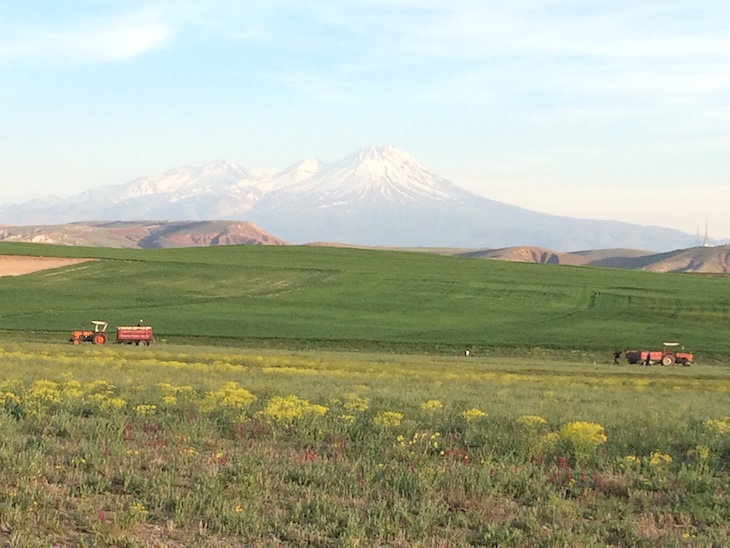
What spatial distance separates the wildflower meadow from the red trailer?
34.8 meters

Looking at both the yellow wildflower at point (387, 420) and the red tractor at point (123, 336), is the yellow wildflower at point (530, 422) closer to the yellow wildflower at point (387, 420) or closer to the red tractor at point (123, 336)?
the yellow wildflower at point (387, 420)

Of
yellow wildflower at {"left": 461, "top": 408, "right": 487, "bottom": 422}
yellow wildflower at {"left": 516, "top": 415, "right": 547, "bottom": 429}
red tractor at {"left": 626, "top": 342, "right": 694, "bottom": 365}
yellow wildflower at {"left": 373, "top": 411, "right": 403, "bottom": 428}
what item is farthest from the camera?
red tractor at {"left": 626, "top": 342, "right": 694, "bottom": 365}

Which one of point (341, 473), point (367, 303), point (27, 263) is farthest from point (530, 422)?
point (27, 263)

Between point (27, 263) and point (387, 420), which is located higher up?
point (27, 263)

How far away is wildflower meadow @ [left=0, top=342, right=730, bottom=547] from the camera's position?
795 cm

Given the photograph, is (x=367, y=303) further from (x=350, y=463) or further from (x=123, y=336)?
(x=350, y=463)

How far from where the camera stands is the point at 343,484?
961cm

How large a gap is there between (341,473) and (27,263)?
3535 inches

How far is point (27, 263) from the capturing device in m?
89.7

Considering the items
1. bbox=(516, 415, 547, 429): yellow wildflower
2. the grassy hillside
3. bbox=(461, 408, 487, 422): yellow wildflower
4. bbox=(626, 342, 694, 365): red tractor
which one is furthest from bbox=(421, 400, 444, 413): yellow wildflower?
bbox=(626, 342, 694, 365): red tractor

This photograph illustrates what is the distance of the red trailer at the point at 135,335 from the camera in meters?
51.5

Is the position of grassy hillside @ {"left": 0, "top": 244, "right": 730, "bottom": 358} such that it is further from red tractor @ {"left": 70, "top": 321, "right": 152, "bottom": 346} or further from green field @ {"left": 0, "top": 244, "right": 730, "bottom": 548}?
green field @ {"left": 0, "top": 244, "right": 730, "bottom": 548}

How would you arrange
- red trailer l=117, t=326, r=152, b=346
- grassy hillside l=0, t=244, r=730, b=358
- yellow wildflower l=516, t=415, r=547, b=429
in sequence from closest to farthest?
yellow wildflower l=516, t=415, r=547, b=429 → red trailer l=117, t=326, r=152, b=346 → grassy hillside l=0, t=244, r=730, b=358

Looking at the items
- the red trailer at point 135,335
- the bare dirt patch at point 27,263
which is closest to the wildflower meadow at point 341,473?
the red trailer at point 135,335
